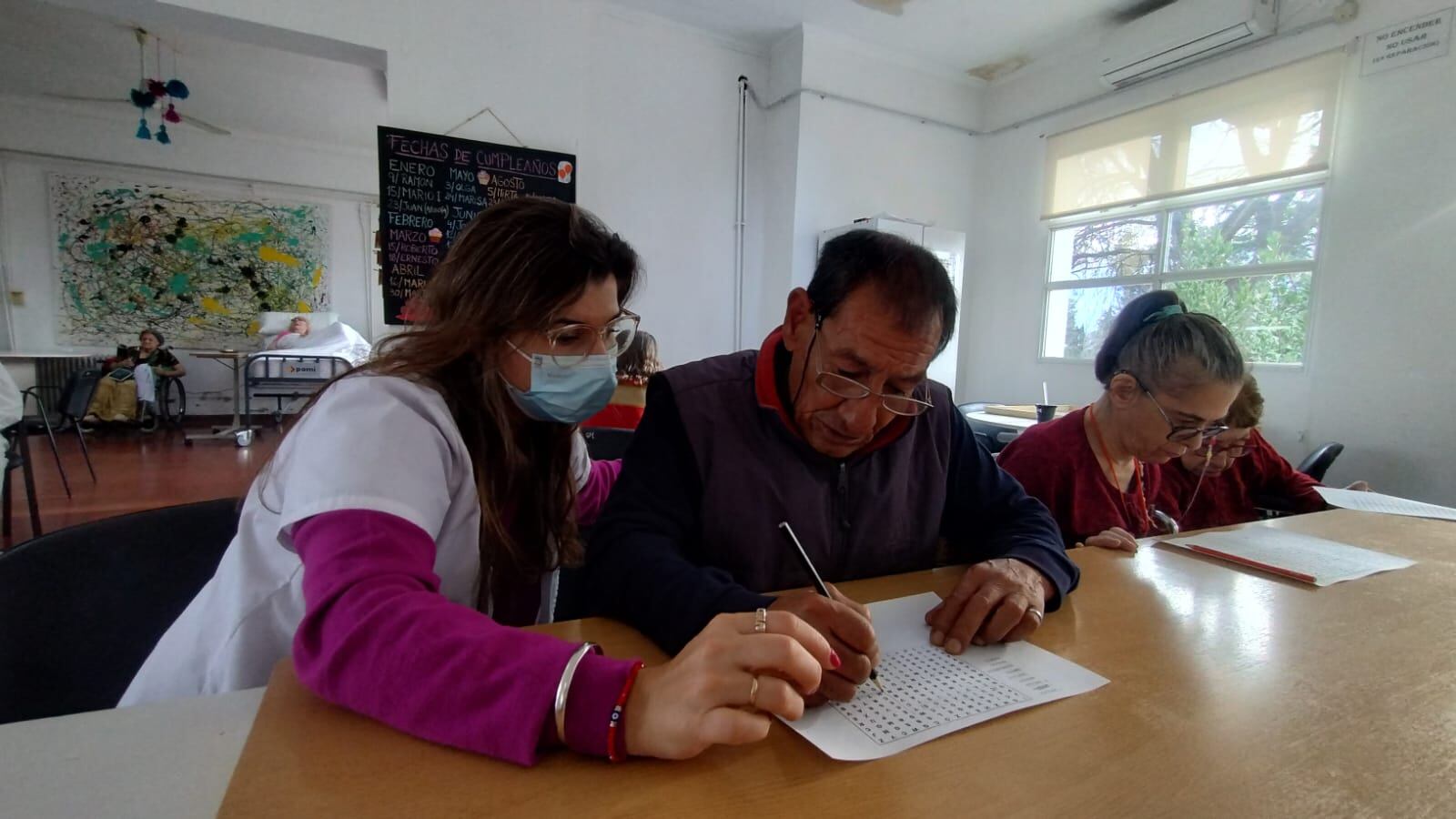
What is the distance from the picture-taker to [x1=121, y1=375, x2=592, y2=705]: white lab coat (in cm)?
72

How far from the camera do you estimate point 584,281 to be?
1.02 meters

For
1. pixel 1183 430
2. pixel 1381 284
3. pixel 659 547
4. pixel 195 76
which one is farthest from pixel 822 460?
pixel 195 76

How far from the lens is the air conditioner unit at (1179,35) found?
3564 mm

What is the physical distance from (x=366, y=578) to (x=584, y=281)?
56 cm

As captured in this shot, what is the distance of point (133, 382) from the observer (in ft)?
21.9

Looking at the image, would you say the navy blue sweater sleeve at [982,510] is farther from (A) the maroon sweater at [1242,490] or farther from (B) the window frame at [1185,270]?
(B) the window frame at [1185,270]

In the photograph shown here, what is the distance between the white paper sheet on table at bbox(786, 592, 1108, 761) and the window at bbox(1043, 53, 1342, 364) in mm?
3392

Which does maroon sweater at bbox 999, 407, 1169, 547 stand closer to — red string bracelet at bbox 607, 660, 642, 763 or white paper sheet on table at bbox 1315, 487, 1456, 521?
white paper sheet on table at bbox 1315, 487, 1456, 521

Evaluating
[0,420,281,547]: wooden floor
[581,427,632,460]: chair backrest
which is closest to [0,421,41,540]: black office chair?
[0,420,281,547]: wooden floor

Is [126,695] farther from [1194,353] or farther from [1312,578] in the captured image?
[1194,353]

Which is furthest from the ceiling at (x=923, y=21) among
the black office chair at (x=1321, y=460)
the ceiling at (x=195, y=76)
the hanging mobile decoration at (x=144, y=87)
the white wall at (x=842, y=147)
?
the hanging mobile decoration at (x=144, y=87)

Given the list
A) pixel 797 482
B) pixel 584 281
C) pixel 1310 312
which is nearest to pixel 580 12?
pixel 584 281

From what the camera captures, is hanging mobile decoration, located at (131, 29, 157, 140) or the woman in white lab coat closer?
the woman in white lab coat

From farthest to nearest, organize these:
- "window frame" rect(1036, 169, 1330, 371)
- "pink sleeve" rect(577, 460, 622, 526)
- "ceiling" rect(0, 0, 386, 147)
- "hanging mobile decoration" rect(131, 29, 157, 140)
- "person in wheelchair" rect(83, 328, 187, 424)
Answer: "person in wheelchair" rect(83, 328, 187, 424), "hanging mobile decoration" rect(131, 29, 157, 140), "ceiling" rect(0, 0, 386, 147), "window frame" rect(1036, 169, 1330, 371), "pink sleeve" rect(577, 460, 622, 526)
